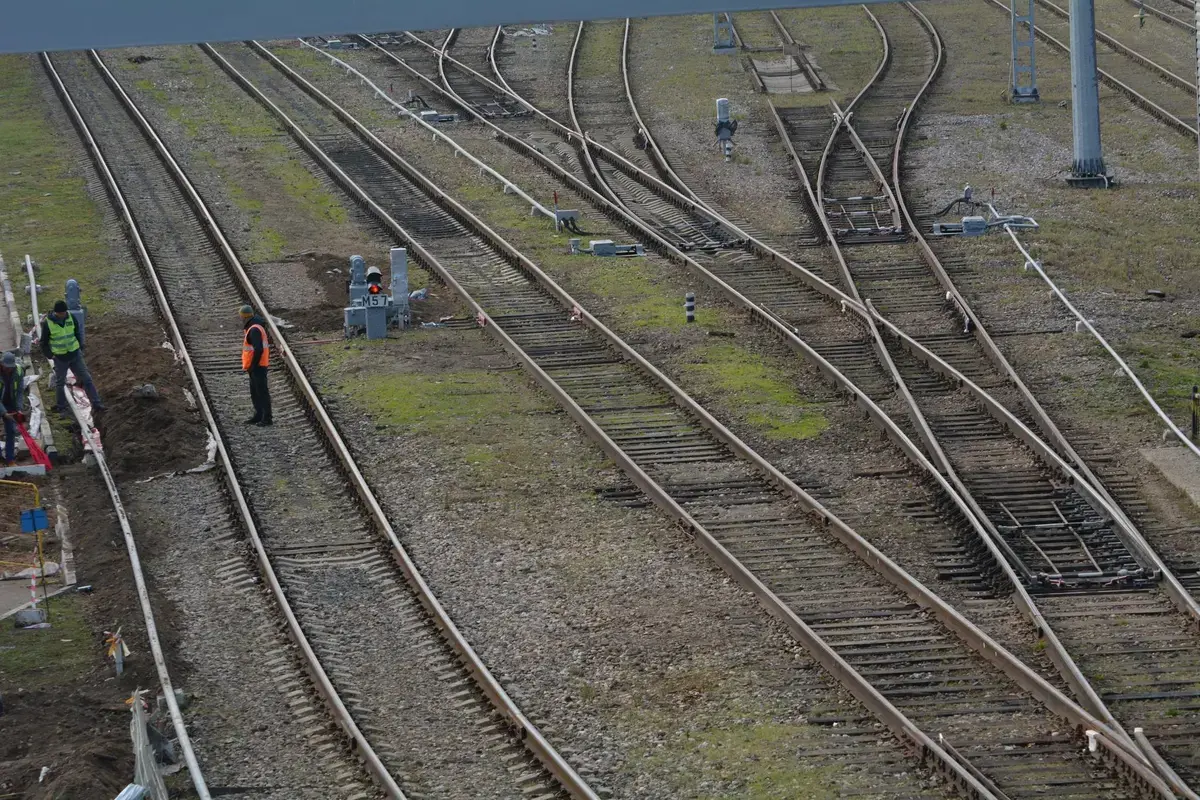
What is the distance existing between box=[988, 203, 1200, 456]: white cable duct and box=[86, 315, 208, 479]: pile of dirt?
381 inches

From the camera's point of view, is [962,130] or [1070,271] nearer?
[1070,271]

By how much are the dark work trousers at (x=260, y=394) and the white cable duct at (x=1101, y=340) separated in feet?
30.2

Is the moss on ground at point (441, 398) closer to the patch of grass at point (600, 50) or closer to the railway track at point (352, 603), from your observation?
the railway track at point (352, 603)

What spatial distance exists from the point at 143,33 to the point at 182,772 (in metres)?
8.86

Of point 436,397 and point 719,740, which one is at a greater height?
point 436,397

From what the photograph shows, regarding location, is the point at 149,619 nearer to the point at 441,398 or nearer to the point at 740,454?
the point at 740,454

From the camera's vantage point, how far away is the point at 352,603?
14.9 metres

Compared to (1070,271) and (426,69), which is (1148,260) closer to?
(1070,271)

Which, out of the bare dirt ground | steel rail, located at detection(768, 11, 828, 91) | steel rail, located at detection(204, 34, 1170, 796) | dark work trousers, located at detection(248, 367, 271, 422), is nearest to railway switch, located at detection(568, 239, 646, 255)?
steel rail, located at detection(204, 34, 1170, 796)

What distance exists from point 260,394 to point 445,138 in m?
16.8

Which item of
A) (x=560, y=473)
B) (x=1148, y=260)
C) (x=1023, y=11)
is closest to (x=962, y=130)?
(x=1148, y=260)

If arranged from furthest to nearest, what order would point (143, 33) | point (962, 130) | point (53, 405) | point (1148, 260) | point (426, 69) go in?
point (426, 69) < point (962, 130) < point (1148, 260) < point (53, 405) < point (143, 33)

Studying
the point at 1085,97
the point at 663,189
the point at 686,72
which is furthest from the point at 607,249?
the point at 686,72

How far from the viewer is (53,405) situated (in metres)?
20.9
